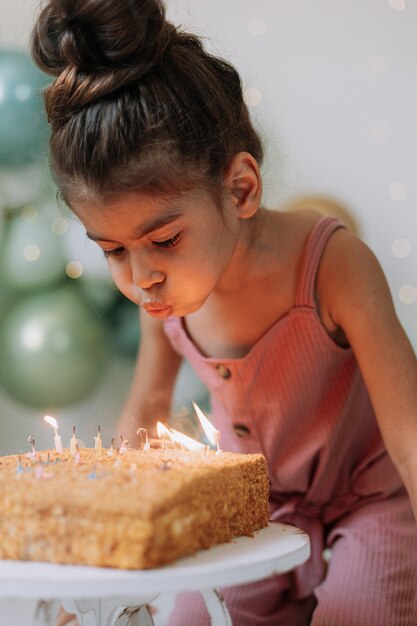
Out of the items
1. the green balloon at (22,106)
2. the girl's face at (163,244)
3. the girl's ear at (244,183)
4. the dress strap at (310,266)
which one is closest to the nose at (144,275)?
the girl's face at (163,244)

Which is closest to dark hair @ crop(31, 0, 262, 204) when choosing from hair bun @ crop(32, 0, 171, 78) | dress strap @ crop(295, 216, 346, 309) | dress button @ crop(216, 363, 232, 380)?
hair bun @ crop(32, 0, 171, 78)

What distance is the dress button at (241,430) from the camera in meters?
1.40

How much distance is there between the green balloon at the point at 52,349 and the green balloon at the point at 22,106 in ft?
0.86

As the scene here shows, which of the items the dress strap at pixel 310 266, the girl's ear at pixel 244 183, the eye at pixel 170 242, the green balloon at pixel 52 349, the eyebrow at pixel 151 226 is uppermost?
the girl's ear at pixel 244 183

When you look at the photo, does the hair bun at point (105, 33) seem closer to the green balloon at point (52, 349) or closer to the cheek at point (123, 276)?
the cheek at point (123, 276)

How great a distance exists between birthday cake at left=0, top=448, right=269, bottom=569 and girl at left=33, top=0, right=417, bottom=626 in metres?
0.25

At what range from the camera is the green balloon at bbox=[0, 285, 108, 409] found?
153 cm

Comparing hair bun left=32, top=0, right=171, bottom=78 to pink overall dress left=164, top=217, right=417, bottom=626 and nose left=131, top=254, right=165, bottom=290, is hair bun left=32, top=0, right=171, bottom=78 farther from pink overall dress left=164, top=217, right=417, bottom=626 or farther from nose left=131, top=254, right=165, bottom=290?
pink overall dress left=164, top=217, right=417, bottom=626

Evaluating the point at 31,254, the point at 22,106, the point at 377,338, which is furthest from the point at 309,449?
the point at 22,106

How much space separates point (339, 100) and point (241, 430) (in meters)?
0.60

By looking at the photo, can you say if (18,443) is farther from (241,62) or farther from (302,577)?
(241,62)

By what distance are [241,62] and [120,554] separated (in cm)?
104

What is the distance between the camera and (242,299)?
4.42 ft

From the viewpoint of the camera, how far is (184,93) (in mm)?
1085
